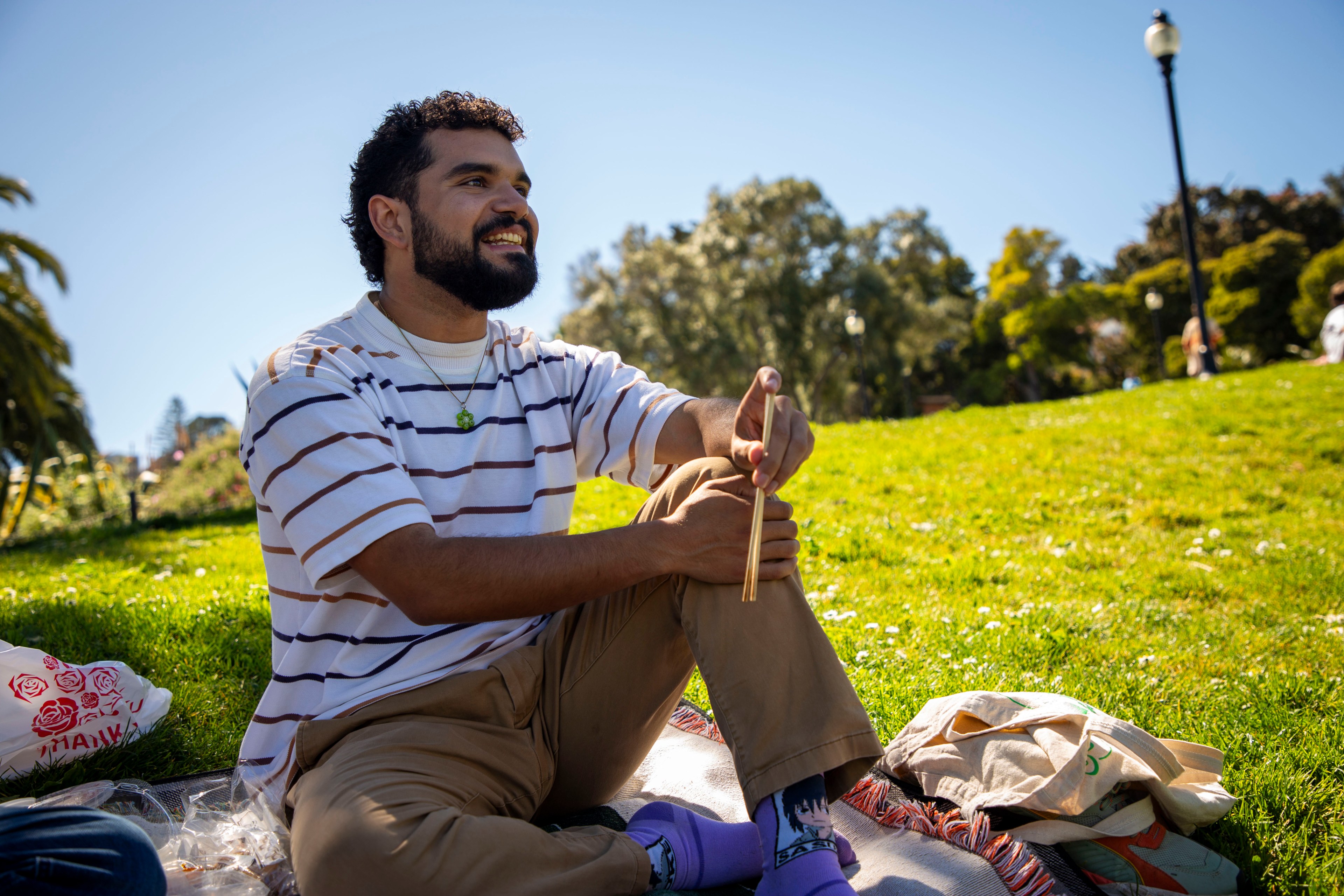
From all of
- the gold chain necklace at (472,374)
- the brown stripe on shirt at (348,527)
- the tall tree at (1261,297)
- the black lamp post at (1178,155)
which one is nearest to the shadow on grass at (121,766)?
the brown stripe on shirt at (348,527)

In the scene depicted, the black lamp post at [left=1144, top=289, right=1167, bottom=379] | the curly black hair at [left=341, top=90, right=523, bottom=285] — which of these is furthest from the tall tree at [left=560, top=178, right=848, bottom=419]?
the curly black hair at [left=341, top=90, right=523, bottom=285]

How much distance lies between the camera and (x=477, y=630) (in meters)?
1.98

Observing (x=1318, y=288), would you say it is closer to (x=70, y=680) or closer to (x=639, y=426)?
(x=639, y=426)

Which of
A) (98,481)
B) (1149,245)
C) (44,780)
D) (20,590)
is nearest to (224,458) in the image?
(98,481)

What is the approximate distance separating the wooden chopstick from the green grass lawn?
1.20 meters

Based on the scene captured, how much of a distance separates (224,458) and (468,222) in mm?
15590

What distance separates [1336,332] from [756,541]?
14.4 metres

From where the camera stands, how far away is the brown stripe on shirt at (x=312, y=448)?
1.85 m

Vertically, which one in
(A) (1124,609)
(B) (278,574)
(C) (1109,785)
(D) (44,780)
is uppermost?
(B) (278,574)

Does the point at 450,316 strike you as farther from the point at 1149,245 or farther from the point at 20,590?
the point at 1149,245

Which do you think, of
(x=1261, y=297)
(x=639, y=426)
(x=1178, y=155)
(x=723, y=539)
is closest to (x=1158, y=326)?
(x=1261, y=297)

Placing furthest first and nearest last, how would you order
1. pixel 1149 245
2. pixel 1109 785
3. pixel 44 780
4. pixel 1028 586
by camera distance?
pixel 1149 245 < pixel 1028 586 < pixel 44 780 < pixel 1109 785

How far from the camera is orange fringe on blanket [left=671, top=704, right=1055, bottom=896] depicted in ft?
6.01

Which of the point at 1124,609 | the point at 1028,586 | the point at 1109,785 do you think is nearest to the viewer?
the point at 1109,785
